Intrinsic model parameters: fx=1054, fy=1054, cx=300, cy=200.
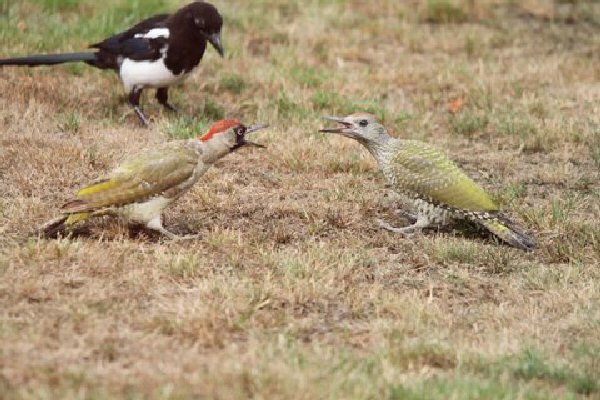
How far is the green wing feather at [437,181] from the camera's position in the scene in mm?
7375

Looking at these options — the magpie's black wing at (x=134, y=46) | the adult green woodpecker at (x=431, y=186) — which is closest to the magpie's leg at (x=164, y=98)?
the magpie's black wing at (x=134, y=46)

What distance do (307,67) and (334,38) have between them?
1.16 metres

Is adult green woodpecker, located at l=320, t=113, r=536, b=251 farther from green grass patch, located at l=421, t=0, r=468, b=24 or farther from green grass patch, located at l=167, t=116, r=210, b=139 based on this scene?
green grass patch, located at l=421, t=0, r=468, b=24

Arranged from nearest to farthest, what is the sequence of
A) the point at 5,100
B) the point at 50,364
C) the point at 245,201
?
the point at 50,364 → the point at 245,201 → the point at 5,100

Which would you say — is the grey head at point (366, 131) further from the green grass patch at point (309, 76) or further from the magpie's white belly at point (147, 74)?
the green grass patch at point (309, 76)

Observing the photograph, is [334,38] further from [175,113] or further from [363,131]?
[363,131]

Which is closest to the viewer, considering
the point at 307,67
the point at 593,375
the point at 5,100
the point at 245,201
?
the point at 593,375

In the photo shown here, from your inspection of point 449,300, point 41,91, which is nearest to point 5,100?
point 41,91

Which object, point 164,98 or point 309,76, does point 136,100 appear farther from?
point 309,76

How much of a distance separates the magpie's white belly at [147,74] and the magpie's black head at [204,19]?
1.36 feet

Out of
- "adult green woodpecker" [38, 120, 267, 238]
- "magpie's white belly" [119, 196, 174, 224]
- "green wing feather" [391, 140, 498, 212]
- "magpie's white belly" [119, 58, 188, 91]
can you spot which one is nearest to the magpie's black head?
"magpie's white belly" [119, 58, 188, 91]

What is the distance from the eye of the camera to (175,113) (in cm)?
996

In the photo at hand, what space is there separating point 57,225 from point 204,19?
336cm

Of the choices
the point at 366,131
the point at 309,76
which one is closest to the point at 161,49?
the point at 309,76
